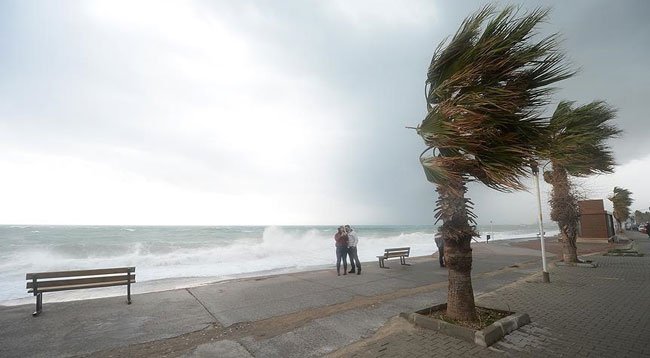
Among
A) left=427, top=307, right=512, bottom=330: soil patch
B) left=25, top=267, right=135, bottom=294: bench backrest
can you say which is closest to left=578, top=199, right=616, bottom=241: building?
left=427, top=307, right=512, bottom=330: soil patch

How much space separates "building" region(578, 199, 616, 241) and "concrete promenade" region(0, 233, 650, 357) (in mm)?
19021

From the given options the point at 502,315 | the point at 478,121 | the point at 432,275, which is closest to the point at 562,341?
the point at 502,315

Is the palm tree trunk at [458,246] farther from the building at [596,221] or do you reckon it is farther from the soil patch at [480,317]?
the building at [596,221]

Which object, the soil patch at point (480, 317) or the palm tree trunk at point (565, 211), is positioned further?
the palm tree trunk at point (565, 211)

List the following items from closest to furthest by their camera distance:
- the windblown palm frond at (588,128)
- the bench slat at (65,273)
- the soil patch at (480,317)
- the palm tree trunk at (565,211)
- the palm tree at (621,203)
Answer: the soil patch at (480,317), the bench slat at (65,273), the windblown palm frond at (588,128), the palm tree trunk at (565,211), the palm tree at (621,203)

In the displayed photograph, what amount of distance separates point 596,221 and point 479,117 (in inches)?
1152

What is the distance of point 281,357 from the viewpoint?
4.25m

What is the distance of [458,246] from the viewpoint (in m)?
5.13

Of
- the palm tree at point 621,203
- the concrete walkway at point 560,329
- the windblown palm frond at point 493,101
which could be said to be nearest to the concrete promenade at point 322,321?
the concrete walkway at point 560,329

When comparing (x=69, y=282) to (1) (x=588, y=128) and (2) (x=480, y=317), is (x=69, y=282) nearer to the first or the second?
(2) (x=480, y=317)

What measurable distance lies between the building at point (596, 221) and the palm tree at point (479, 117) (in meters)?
26.8

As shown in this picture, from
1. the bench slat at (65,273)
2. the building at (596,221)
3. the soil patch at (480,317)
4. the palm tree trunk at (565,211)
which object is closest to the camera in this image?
the soil patch at (480,317)

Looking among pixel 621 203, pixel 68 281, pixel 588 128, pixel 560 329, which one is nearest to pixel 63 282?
pixel 68 281

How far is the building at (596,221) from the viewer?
2439 cm
